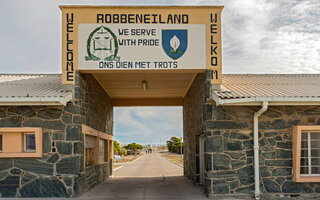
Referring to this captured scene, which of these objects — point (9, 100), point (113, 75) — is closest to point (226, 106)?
point (113, 75)

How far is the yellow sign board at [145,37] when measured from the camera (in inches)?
A: 375

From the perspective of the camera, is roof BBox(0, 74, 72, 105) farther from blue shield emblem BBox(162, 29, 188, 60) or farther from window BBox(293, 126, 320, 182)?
window BBox(293, 126, 320, 182)

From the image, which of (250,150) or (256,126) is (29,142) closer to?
(250,150)

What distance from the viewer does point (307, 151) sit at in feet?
30.4

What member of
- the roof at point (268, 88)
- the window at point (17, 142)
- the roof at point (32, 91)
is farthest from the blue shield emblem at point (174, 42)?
the window at point (17, 142)

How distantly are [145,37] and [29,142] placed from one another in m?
4.72

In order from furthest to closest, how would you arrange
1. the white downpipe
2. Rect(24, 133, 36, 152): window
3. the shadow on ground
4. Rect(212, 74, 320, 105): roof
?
1. the shadow on ground
2. Rect(24, 133, 36, 152): window
3. the white downpipe
4. Rect(212, 74, 320, 105): roof

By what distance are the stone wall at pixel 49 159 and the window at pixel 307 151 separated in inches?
251

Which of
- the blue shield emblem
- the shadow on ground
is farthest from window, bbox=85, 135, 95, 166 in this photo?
the blue shield emblem

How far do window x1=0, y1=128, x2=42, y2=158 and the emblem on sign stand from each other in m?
2.71

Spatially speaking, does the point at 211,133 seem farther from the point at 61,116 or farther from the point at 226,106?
the point at 61,116

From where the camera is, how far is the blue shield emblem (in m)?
9.61

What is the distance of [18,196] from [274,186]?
745 cm

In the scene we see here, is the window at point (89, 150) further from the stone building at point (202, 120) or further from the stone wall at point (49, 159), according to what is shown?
the stone wall at point (49, 159)
